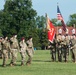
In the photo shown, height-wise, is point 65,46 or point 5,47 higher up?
point 65,46

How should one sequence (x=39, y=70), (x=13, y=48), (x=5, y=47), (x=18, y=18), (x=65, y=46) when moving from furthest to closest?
1. (x=18, y=18)
2. (x=65, y=46)
3. (x=13, y=48)
4. (x=5, y=47)
5. (x=39, y=70)

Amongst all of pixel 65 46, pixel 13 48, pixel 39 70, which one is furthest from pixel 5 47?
pixel 65 46

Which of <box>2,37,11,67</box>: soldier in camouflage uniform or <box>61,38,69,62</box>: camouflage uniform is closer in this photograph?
<box>2,37,11,67</box>: soldier in camouflage uniform

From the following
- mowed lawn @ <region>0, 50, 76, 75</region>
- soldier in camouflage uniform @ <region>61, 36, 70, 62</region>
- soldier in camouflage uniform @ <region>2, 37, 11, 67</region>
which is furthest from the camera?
soldier in camouflage uniform @ <region>61, 36, 70, 62</region>

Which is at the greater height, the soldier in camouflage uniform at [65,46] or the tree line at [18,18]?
the tree line at [18,18]

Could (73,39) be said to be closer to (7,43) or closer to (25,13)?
(7,43)

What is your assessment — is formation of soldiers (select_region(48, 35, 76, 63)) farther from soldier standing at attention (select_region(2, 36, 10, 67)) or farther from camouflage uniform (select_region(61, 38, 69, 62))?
soldier standing at attention (select_region(2, 36, 10, 67))

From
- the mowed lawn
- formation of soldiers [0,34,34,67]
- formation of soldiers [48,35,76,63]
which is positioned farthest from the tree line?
the mowed lawn

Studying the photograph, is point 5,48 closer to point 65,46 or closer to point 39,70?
point 39,70

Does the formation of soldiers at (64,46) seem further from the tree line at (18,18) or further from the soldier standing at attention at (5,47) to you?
the tree line at (18,18)

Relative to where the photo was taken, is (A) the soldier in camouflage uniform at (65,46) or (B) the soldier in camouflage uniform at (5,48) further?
(A) the soldier in camouflage uniform at (65,46)

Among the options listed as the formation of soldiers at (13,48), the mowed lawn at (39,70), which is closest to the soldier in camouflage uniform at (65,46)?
the formation of soldiers at (13,48)

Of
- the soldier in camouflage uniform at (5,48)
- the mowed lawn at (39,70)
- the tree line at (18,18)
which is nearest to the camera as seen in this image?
the mowed lawn at (39,70)

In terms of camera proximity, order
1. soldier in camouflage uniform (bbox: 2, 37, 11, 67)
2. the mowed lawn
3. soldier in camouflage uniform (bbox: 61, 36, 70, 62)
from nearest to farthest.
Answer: the mowed lawn
soldier in camouflage uniform (bbox: 2, 37, 11, 67)
soldier in camouflage uniform (bbox: 61, 36, 70, 62)
